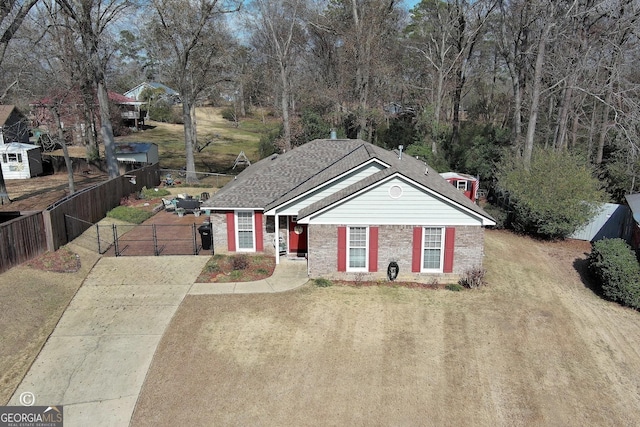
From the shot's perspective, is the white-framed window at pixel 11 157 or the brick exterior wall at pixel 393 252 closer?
the brick exterior wall at pixel 393 252

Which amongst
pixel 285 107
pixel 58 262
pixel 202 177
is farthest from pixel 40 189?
pixel 285 107

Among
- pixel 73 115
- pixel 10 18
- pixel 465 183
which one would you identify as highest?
pixel 10 18

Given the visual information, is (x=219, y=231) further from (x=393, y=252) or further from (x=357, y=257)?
(x=393, y=252)

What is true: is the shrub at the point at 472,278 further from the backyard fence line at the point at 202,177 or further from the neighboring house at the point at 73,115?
the neighboring house at the point at 73,115

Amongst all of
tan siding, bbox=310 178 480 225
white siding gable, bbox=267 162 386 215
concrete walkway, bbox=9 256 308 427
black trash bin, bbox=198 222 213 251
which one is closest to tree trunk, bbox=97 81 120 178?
concrete walkway, bbox=9 256 308 427

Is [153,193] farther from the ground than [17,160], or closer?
closer

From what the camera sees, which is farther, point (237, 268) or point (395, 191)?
point (237, 268)

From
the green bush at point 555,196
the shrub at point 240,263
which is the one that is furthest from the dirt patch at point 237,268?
the green bush at point 555,196
